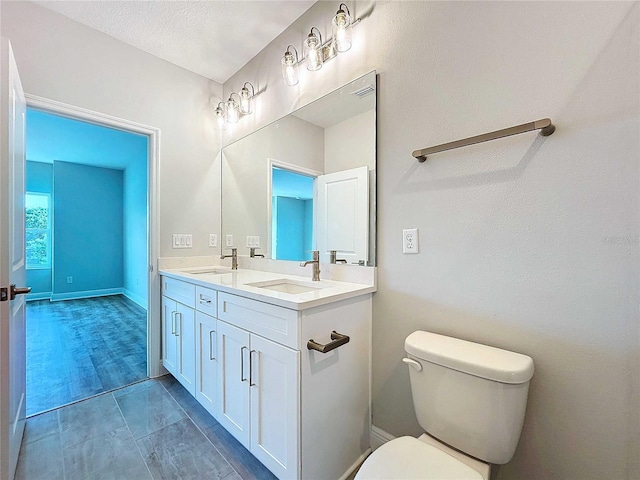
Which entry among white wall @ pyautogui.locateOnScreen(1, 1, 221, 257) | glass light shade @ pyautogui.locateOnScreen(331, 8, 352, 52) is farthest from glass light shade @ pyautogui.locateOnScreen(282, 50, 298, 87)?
white wall @ pyautogui.locateOnScreen(1, 1, 221, 257)

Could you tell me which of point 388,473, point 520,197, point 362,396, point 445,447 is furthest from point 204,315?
point 520,197

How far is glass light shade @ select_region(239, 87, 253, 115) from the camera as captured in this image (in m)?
2.28

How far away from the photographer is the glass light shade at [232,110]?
239 centimetres

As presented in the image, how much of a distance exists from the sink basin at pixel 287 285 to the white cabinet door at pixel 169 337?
A: 2.68 ft

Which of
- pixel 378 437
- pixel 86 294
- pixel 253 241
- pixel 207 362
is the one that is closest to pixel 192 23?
pixel 253 241

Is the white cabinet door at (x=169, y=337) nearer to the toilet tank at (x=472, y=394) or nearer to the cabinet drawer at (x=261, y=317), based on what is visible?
the cabinet drawer at (x=261, y=317)

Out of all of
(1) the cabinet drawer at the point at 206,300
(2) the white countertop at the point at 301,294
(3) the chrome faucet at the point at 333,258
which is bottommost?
(1) the cabinet drawer at the point at 206,300

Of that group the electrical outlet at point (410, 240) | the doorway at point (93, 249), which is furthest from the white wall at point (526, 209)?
the doorway at point (93, 249)

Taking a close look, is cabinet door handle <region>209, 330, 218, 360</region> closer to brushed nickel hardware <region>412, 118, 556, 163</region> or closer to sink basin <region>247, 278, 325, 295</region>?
sink basin <region>247, 278, 325, 295</region>

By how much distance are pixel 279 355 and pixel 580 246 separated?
3.82 ft

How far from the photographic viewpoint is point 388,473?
0.85m

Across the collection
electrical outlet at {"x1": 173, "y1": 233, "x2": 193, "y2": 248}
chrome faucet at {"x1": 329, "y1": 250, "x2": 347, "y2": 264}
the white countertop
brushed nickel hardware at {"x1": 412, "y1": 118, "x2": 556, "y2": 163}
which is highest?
brushed nickel hardware at {"x1": 412, "y1": 118, "x2": 556, "y2": 163}

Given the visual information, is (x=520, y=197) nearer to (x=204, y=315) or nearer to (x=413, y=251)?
(x=413, y=251)

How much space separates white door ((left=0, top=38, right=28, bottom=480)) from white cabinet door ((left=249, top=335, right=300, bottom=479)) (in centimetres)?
96
